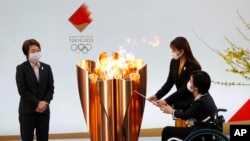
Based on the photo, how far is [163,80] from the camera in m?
5.22

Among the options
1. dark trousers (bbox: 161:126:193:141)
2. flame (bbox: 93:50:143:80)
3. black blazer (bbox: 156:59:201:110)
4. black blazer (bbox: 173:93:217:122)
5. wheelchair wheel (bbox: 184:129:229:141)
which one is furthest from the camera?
flame (bbox: 93:50:143:80)

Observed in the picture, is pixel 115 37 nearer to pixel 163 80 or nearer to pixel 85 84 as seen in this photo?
pixel 163 80

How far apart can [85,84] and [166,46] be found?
64.1 inches

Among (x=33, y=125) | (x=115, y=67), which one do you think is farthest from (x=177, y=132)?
(x=33, y=125)

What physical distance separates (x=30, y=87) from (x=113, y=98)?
0.67 m

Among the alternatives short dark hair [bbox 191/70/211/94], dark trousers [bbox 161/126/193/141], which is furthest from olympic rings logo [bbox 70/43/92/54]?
short dark hair [bbox 191/70/211/94]

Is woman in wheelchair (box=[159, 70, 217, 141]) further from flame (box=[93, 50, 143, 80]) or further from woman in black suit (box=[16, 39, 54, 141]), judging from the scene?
woman in black suit (box=[16, 39, 54, 141])

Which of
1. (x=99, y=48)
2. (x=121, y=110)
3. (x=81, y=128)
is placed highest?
(x=99, y=48)

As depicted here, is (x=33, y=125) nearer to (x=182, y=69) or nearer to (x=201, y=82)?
(x=182, y=69)

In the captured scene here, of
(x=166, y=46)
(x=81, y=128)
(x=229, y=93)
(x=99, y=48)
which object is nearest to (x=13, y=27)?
(x=99, y=48)

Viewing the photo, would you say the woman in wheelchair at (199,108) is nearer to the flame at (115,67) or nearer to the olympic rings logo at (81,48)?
the flame at (115,67)

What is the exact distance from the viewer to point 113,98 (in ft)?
12.4

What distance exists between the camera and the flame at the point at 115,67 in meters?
3.85

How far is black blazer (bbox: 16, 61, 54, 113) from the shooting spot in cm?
375
